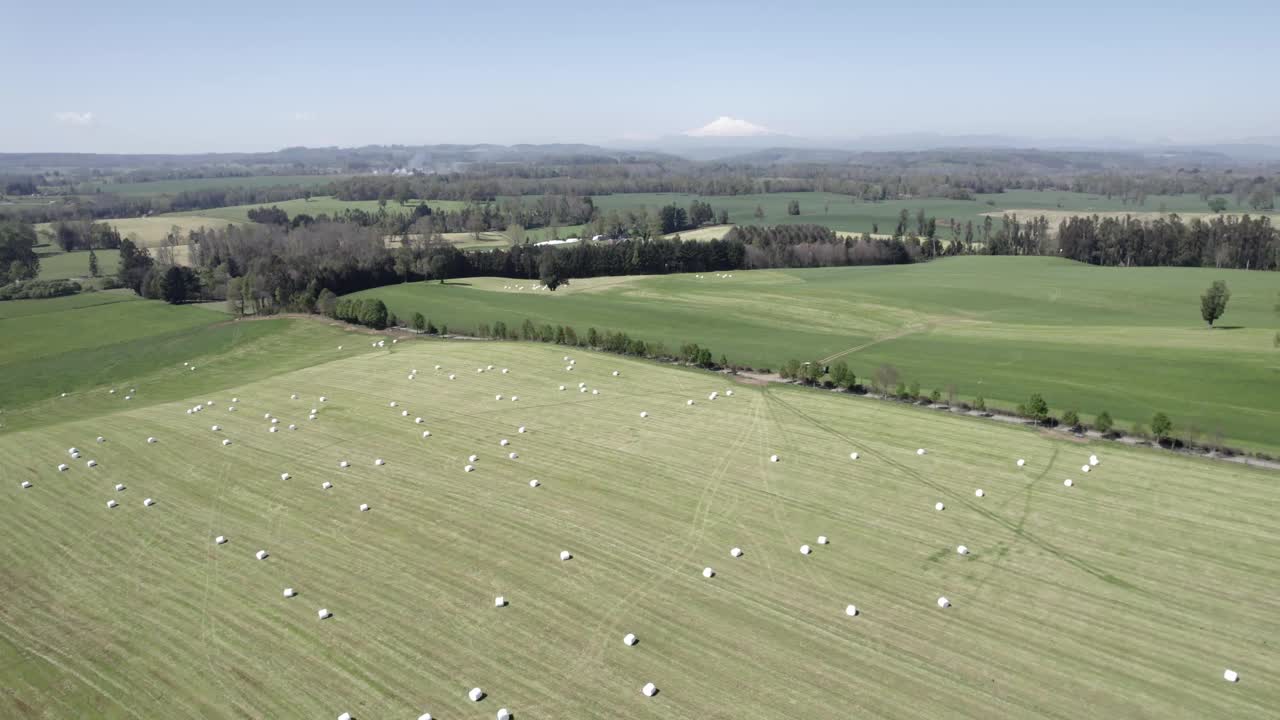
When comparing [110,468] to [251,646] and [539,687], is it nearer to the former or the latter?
[251,646]

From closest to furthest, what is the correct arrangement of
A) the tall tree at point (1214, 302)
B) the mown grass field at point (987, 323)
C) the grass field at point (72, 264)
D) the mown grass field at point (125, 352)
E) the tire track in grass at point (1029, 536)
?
the tire track in grass at point (1029, 536) → the mown grass field at point (987, 323) → the mown grass field at point (125, 352) → the tall tree at point (1214, 302) → the grass field at point (72, 264)

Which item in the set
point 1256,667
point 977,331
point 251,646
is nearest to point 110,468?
point 251,646

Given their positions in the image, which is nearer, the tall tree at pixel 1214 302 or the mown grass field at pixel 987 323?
the mown grass field at pixel 987 323

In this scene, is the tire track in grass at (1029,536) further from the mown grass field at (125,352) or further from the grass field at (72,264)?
the grass field at (72,264)

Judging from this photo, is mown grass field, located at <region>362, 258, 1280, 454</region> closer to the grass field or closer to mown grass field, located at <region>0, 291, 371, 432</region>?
mown grass field, located at <region>0, 291, 371, 432</region>

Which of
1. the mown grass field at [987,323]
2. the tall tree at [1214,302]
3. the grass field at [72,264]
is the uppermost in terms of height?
the grass field at [72,264]

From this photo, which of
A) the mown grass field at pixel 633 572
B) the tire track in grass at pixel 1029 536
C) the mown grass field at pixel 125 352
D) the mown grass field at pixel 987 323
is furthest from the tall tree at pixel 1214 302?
the mown grass field at pixel 125 352
